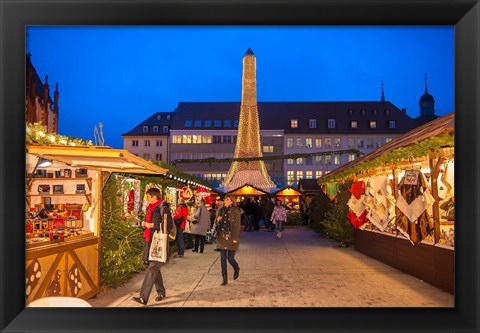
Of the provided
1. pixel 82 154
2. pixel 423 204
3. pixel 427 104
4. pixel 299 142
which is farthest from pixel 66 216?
pixel 427 104

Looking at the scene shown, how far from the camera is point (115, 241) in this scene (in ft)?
32.3

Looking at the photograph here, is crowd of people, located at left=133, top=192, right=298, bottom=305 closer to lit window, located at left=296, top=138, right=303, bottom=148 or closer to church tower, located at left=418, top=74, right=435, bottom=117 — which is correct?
lit window, located at left=296, top=138, right=303, bottom=148

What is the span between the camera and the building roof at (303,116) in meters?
67.2

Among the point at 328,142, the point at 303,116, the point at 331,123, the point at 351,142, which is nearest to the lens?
the point at 328,142

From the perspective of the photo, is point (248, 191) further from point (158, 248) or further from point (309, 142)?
point (309, 142)

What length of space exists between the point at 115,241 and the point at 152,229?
1.52 meters

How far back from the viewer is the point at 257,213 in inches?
1196

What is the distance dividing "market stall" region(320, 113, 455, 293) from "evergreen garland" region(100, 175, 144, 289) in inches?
203

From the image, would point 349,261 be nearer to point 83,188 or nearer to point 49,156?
point 83,188

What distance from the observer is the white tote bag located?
8.34 metres

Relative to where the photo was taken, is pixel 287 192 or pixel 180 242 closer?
pixel 180 242

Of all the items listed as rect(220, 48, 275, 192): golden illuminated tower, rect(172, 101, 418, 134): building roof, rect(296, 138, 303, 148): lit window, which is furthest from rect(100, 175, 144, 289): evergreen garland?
rect(296, 138, 303, 148): lit window
